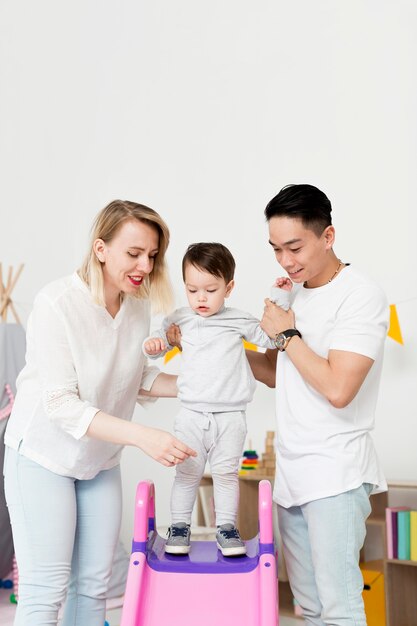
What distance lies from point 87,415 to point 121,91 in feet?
10.9

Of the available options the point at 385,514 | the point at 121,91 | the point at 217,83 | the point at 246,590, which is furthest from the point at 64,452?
the point at 121,91

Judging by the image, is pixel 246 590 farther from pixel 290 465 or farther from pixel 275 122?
pixel 275 122

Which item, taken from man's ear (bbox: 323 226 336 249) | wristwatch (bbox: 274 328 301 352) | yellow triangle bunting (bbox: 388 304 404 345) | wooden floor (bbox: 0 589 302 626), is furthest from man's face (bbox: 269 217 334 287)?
wooden floor (bbox: 0 589 302 626)

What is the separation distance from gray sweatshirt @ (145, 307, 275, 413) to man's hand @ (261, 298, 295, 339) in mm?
124

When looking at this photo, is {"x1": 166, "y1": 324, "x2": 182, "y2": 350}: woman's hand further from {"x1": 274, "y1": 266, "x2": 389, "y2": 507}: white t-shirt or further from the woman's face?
{"x1": 274, "y1": 266, "x2": 389, "y2": 507}: white t-shirt

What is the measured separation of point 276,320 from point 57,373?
53cm

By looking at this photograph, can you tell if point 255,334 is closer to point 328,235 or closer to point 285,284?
point 285,284

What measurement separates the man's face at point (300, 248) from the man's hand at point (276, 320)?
89mm

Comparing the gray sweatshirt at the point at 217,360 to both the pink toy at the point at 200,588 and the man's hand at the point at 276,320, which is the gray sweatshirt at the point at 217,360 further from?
the pink toy at the point at 200,588

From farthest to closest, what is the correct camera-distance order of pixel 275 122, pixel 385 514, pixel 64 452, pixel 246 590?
pixel 275 122 → pixel 385 514 → pixel 64 452 → pixel 246 590

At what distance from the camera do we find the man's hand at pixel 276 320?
1772mm

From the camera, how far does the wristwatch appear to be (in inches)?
67.6

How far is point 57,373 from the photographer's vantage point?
1.79 metres

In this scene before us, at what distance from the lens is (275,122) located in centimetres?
392
